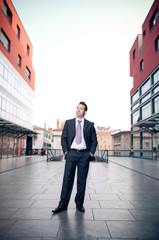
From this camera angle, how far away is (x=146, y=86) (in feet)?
82.5

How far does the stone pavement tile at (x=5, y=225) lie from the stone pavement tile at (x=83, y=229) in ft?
2.42

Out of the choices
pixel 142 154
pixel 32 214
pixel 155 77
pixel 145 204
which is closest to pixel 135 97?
pixel 155 77

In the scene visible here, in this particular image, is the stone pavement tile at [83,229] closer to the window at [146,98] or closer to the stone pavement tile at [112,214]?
the stone pavement tile at [112,214]

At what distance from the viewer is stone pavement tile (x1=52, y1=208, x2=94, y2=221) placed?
123 inches

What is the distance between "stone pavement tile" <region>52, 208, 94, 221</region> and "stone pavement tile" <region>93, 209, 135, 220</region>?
0.37 ft

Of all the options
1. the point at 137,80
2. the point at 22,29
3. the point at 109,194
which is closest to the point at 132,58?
the point at 137,80

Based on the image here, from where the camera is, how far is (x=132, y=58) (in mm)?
32375

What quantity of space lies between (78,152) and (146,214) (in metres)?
1.61

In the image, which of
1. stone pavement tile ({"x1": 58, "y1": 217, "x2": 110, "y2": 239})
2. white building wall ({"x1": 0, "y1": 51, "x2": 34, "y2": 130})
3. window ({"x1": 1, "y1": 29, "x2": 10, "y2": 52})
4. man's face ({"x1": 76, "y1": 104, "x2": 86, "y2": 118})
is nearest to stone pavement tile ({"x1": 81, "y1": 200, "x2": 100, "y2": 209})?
stone pavement tile ({"x1": 58, "y1": 217, "x2": 110, "y2": 239})

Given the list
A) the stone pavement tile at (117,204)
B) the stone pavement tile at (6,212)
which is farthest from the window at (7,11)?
the stone pavement tile at (117,204)

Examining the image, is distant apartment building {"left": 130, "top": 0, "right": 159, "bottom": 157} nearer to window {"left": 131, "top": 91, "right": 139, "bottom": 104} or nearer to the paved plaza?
window {"left": 131, "top": 91, "right": 139, "bottom": 104}

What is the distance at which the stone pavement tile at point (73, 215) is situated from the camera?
3.12 m

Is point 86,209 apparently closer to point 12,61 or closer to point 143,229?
point 143,229

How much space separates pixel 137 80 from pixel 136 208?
1073 inches
